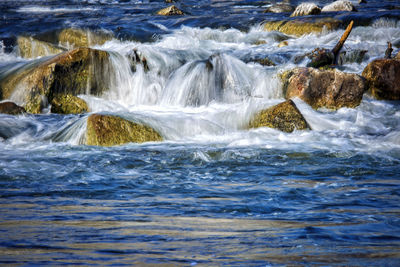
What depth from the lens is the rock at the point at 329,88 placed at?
8.47 m

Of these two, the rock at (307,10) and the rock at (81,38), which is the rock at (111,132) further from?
the rock at (307,10)

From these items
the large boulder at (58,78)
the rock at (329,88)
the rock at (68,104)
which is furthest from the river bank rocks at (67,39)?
the rock at (329,88)

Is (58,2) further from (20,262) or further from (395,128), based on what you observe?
(20,262)

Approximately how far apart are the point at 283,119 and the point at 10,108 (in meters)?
4.96

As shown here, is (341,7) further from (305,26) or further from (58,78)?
(58,78)

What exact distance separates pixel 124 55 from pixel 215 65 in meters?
2.20

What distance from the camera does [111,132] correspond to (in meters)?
6.52

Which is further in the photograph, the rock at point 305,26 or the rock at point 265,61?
the rock at point 305,26

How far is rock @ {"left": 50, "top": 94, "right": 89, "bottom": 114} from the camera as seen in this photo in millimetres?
8930

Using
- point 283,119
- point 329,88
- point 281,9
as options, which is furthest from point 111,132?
point 281,9

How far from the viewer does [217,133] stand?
24.0ft

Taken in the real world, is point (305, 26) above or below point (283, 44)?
above

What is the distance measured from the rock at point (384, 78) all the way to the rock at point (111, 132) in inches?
195

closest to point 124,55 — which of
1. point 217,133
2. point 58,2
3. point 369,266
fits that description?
point 217,133
